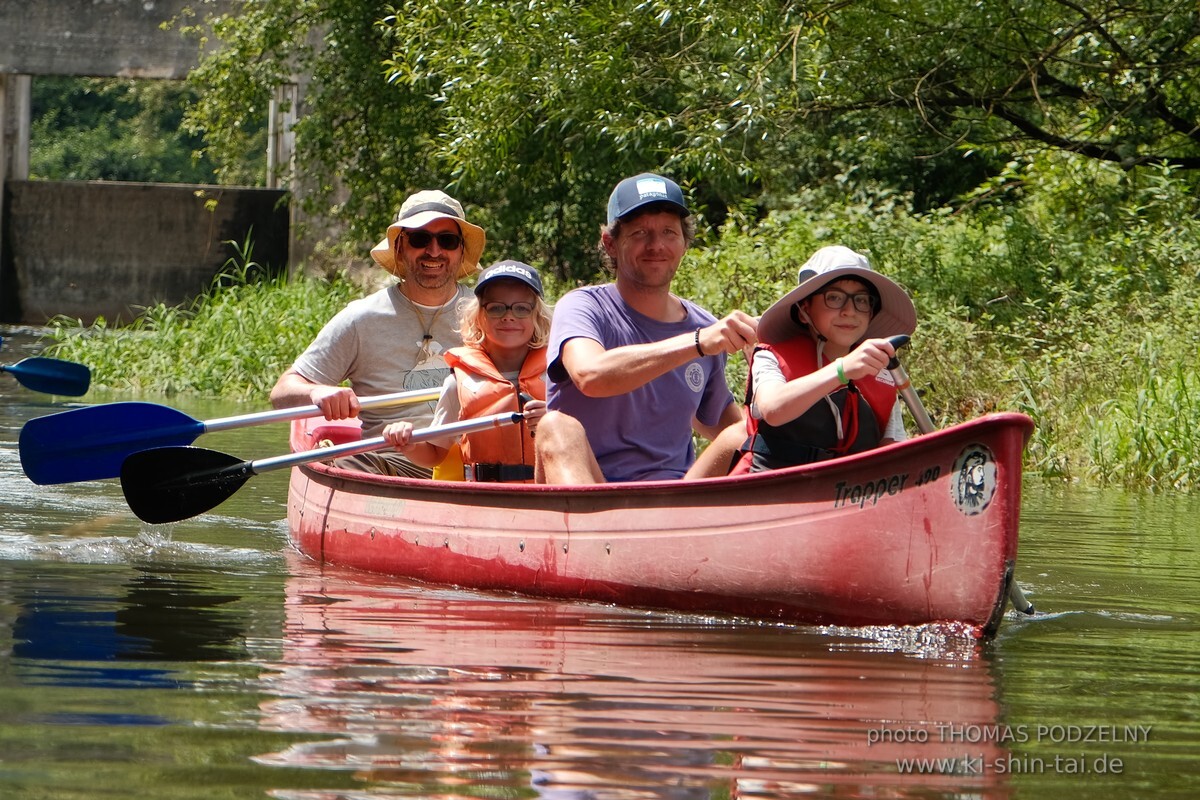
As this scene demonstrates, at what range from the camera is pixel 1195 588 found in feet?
17.6

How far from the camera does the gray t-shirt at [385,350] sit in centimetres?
634

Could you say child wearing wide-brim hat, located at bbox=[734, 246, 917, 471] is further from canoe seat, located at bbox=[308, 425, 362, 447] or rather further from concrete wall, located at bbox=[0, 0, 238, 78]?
concrete wall, located at bbox=[0, 0, 238, 78]

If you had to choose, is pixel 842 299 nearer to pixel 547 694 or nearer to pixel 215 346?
pixel 547 694

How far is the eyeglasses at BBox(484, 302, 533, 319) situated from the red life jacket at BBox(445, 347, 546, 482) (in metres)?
0.18

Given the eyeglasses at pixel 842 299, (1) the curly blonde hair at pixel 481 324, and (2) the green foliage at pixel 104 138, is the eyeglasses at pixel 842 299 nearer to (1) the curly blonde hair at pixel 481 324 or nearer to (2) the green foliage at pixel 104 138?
(1) the curly blonde hair at pixel 481 324

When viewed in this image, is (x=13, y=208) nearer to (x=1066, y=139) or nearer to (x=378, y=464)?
(x=1066, y=139)

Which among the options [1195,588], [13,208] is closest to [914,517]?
[1195,588]

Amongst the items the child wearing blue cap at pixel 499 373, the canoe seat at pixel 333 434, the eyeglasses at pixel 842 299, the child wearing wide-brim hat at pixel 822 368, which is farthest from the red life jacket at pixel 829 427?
the canoe seat at pixel 333 434

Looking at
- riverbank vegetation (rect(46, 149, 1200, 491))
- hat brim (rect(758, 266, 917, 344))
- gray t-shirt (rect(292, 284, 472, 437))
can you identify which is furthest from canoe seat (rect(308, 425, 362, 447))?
riverbank vegetation (rect(46, 149, 1200, 491))

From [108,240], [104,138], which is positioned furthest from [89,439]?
[104,138]

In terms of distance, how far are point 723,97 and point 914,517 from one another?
8.13m

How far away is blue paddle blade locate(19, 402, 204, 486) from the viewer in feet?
20.8

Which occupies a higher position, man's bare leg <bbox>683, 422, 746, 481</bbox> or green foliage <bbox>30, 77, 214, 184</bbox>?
green foliage <bbox>30, 77, 214, 184</bbox>

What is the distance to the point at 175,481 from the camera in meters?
6.14
